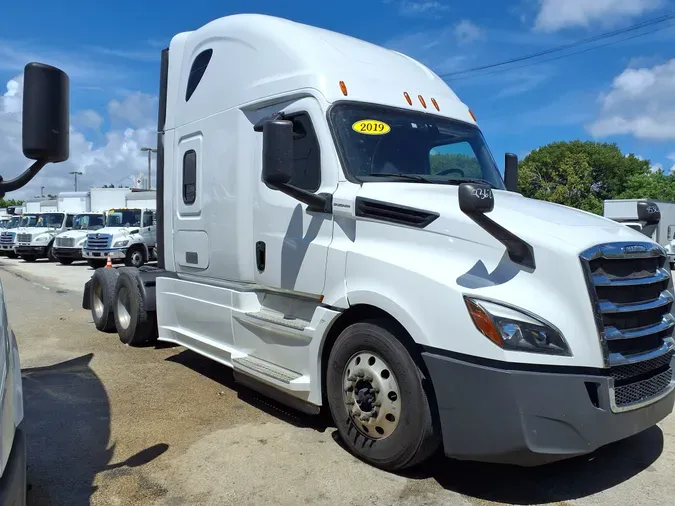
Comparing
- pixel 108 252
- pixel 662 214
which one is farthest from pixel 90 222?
pixel 662 214

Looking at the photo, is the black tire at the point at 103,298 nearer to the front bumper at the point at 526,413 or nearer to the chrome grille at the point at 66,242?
the front bumper at the point at 526,413

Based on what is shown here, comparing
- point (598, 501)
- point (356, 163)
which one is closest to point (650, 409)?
point (598, 501)

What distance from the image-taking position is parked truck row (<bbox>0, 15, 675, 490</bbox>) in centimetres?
321

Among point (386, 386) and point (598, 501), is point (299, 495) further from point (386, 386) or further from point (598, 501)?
point (598, 501)

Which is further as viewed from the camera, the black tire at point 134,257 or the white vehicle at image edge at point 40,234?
the white vehicle at image edge at point 40,234

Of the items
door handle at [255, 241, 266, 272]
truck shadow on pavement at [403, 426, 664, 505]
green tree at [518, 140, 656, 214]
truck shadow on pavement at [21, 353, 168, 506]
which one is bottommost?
truck shadow on pavement at [21, 353, 168, 506]

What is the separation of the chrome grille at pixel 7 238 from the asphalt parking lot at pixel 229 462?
22.8 m

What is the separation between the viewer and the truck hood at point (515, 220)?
340 cm

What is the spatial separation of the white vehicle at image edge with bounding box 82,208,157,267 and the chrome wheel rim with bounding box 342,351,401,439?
58.1ft

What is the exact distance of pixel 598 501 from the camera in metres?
3.47

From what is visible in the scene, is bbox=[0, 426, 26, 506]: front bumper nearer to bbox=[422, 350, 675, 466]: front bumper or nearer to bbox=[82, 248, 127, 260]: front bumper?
bbox=[422, 350, 675, 466]: front bumper

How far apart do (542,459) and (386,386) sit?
1004 millimetres

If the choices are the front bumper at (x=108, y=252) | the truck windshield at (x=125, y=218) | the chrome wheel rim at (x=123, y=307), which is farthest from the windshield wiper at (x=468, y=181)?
the truck windshield at (x=125, y=218)

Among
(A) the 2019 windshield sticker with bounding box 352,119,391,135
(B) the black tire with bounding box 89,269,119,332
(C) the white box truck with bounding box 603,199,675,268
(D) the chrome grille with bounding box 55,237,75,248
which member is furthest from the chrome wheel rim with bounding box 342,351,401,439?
(C) the white box truck with bounding box 603,199,675,268
